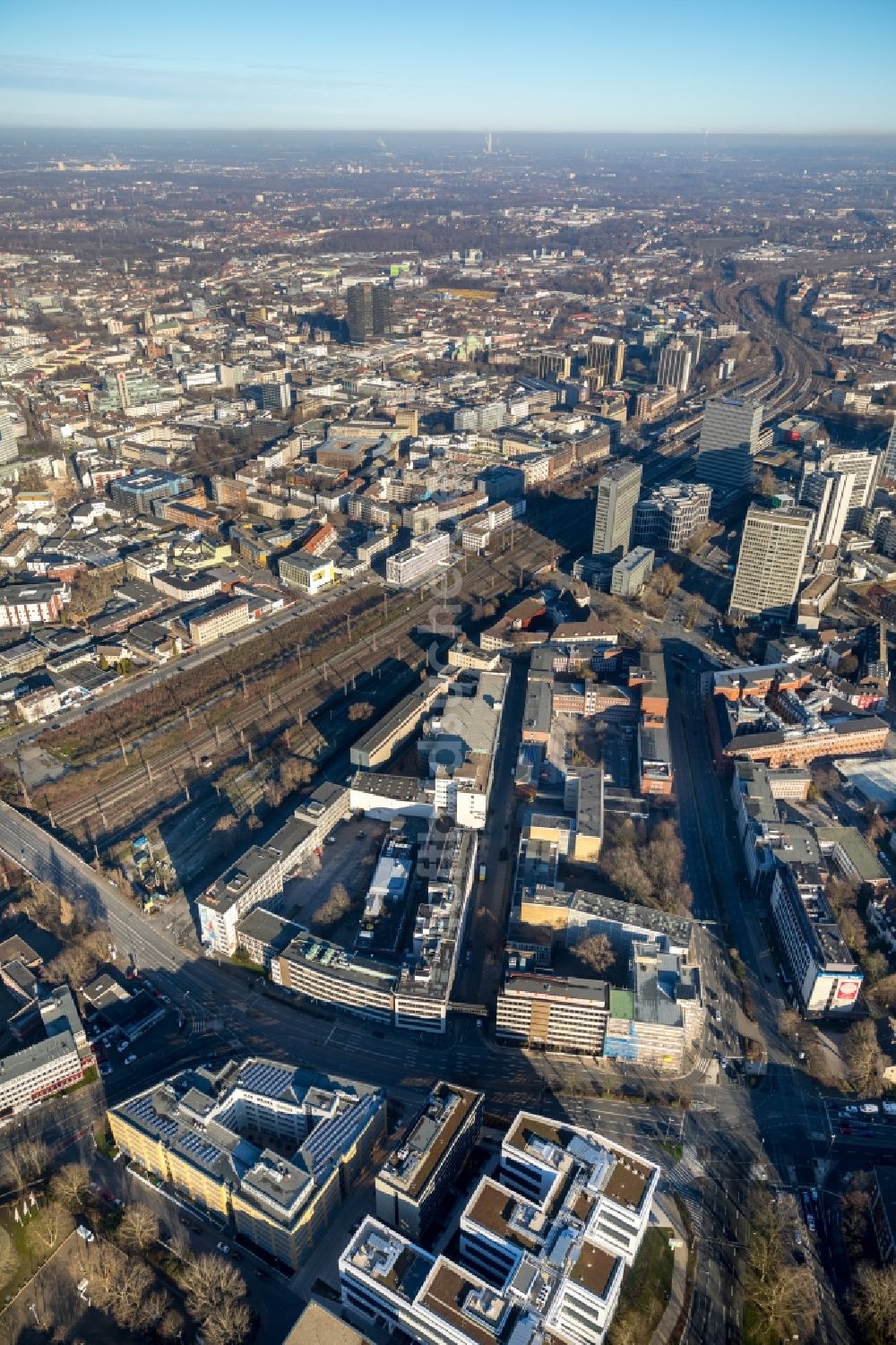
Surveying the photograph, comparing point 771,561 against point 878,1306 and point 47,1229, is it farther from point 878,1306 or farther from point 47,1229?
point 47,1229

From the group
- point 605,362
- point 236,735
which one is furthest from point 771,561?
point 605,362

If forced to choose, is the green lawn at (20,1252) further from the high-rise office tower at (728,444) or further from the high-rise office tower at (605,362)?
the high-rise office tower at (605,362)

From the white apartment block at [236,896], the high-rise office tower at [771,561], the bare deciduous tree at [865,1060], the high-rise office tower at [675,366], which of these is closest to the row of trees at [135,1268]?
the white apartment block at [236,896]

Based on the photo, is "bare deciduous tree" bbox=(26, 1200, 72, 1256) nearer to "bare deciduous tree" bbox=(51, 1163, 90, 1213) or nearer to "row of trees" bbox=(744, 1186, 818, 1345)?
"bare deciduous tree" bbox=(51, 1163, 90, 1213)

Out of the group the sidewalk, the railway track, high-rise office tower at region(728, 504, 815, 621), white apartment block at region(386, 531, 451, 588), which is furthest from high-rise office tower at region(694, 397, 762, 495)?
the sidewalk

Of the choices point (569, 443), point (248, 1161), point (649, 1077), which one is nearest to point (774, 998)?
point (649, 1077)
